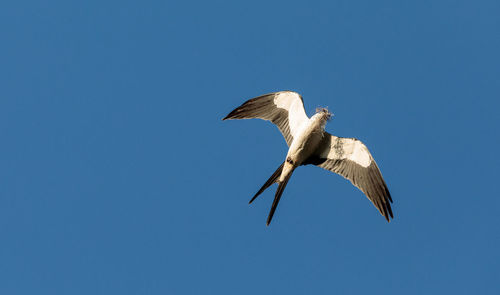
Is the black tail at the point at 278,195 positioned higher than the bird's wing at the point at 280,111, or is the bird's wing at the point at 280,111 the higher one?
the bird's wing at the point at 280,111

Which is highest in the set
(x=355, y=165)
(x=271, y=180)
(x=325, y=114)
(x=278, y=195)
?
(x=325, y=114)

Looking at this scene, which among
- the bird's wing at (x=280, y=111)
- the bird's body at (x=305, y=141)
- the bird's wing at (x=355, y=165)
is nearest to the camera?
the bird's wing at (x=355, y=165)

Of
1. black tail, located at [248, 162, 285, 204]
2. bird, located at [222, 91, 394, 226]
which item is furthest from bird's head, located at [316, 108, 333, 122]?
black tail, located at [248, 162, 285, 204]

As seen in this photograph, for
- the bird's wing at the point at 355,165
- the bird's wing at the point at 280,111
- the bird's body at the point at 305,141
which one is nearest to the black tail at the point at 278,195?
the bird's body at the point at 305,141

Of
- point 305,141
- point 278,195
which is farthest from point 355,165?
point 278,195

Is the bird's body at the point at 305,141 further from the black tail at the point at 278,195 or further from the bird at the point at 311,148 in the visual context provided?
the black tail at the point at 278,195

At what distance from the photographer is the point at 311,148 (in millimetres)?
13273

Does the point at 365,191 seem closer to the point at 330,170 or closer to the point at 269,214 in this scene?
the point at 330,170

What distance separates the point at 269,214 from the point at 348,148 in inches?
116

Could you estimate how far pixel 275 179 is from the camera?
43.5 feet

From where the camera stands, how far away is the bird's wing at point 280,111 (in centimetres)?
1381

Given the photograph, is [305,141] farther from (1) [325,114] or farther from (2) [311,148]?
(1) [325,114]

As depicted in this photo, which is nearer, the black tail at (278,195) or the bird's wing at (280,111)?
the black tail at (278,195)

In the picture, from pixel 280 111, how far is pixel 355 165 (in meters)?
2.65
